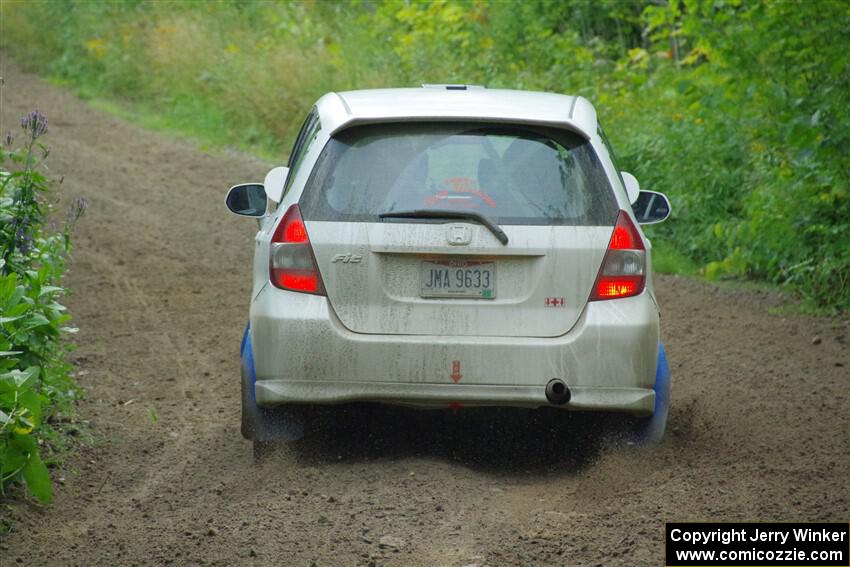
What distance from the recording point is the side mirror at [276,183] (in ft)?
21.5

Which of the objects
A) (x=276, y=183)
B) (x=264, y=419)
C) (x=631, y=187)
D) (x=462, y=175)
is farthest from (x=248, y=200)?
(x=631, y=187)

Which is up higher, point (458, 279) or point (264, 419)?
point (458, 279)

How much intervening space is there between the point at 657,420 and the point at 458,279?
120cm

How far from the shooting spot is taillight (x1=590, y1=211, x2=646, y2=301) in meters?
5.65

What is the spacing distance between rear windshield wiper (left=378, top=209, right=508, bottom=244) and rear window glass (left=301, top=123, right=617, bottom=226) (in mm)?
28

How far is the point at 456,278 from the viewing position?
5609 mm

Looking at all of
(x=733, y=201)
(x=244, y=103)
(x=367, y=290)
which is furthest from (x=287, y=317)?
(x=244, y=103)

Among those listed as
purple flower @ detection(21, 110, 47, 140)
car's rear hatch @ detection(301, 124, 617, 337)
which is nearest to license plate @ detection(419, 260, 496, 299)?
car's rear hatch @ detection(301, 124, 617, 337)

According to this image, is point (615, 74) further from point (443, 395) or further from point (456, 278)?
point (443, 395)

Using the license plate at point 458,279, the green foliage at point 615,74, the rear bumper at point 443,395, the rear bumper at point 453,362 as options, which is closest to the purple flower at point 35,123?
the rear bumper at point 453,362

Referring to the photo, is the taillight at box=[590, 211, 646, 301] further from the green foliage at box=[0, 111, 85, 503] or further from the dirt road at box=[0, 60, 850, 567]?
the green foliage at box=[0, 111, 85, 503]

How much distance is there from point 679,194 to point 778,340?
3.49 m

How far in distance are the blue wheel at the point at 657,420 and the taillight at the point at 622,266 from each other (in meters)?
0.48

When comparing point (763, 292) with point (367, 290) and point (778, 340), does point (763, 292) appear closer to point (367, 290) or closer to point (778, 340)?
point (778, 340)
